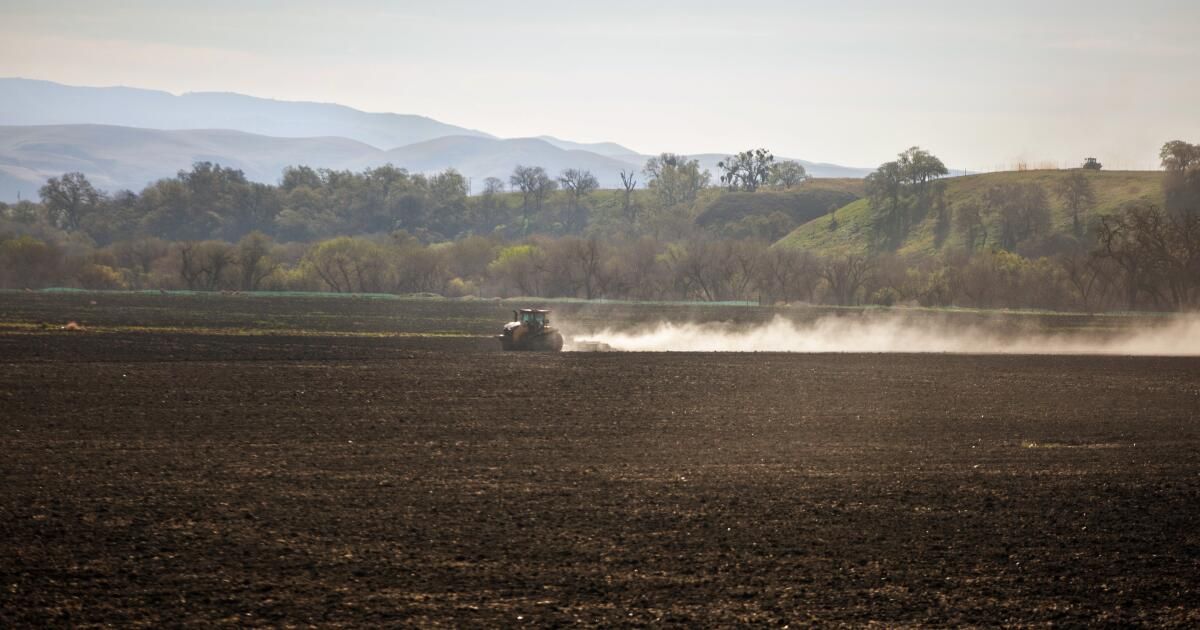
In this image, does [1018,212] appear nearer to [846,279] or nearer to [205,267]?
[846,279]

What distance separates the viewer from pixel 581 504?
18.8 meters

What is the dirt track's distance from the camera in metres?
13.7

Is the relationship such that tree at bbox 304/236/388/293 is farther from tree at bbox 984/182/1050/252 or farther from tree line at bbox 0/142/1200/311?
tree at bbox 984/182/1050/252

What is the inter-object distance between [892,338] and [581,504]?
53607 mm

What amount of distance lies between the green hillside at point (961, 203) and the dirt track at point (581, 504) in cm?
13740

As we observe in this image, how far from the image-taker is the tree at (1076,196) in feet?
536

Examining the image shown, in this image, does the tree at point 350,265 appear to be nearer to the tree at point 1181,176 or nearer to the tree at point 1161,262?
the tree at point 1161,262

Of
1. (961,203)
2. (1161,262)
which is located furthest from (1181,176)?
(1161,262)

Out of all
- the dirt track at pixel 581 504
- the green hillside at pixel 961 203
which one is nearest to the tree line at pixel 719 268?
the green hillside at pixel 961 203

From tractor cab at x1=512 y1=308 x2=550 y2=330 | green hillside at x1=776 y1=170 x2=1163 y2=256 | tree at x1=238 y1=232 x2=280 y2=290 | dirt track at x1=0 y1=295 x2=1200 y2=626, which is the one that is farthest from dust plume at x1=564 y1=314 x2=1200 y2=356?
green hillside at x1=776 y1=170 x2=1163 y2=256

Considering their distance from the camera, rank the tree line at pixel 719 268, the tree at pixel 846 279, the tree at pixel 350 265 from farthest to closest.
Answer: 1. the tree at pixel 350 265
2. the tree at pixel 846 279
3. the tree line at pixel 719 268

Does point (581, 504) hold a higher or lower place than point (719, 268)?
lower

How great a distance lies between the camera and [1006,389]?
128 ft

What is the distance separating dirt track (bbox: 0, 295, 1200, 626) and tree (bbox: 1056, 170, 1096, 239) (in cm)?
13649
